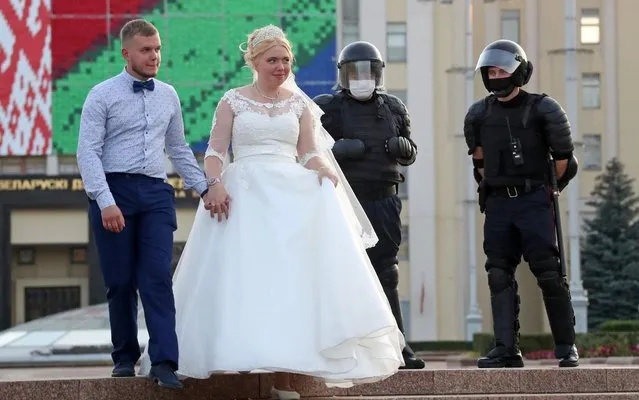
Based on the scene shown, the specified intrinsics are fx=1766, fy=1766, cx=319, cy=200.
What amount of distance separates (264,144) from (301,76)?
160 feet

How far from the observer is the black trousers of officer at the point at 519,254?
11.1 metres

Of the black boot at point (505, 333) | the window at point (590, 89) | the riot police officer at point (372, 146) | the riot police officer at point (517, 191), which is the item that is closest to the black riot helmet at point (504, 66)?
the riot police officer at point (517, 191)

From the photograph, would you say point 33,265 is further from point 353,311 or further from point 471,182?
point 353,311

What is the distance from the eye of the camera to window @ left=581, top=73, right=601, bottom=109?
211ft

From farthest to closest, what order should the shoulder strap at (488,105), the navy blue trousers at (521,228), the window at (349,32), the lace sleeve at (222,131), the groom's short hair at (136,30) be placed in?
the window at (349,32)
the shoulder strap at (488,105)
the navy blue trousers at (521,228)
the lace sleeve at (222,131)
the groom's short hair at (136,30)

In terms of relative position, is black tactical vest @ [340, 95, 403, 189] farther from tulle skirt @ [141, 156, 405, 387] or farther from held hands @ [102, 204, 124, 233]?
held hands @ [102, 204, 124, 233]

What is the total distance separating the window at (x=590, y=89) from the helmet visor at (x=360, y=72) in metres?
53.4

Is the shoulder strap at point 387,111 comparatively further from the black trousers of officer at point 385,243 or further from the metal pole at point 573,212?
the metal pole at point 573,212

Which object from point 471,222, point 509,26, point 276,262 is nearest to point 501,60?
point 276,262

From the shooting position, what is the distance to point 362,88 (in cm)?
1165

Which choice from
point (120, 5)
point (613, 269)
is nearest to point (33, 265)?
point (120, 5)

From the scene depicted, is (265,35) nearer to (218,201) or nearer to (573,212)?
(218,201)

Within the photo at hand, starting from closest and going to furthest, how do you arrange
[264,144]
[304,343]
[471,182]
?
[304,343] → [264,144] → [471,182]

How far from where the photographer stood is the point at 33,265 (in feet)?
201
